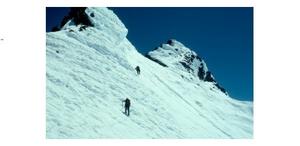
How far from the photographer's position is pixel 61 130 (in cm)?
2031

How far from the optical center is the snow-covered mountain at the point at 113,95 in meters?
21.7

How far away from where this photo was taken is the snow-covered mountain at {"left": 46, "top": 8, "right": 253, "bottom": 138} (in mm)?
21703

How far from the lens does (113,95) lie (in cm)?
2528

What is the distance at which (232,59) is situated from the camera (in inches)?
876
